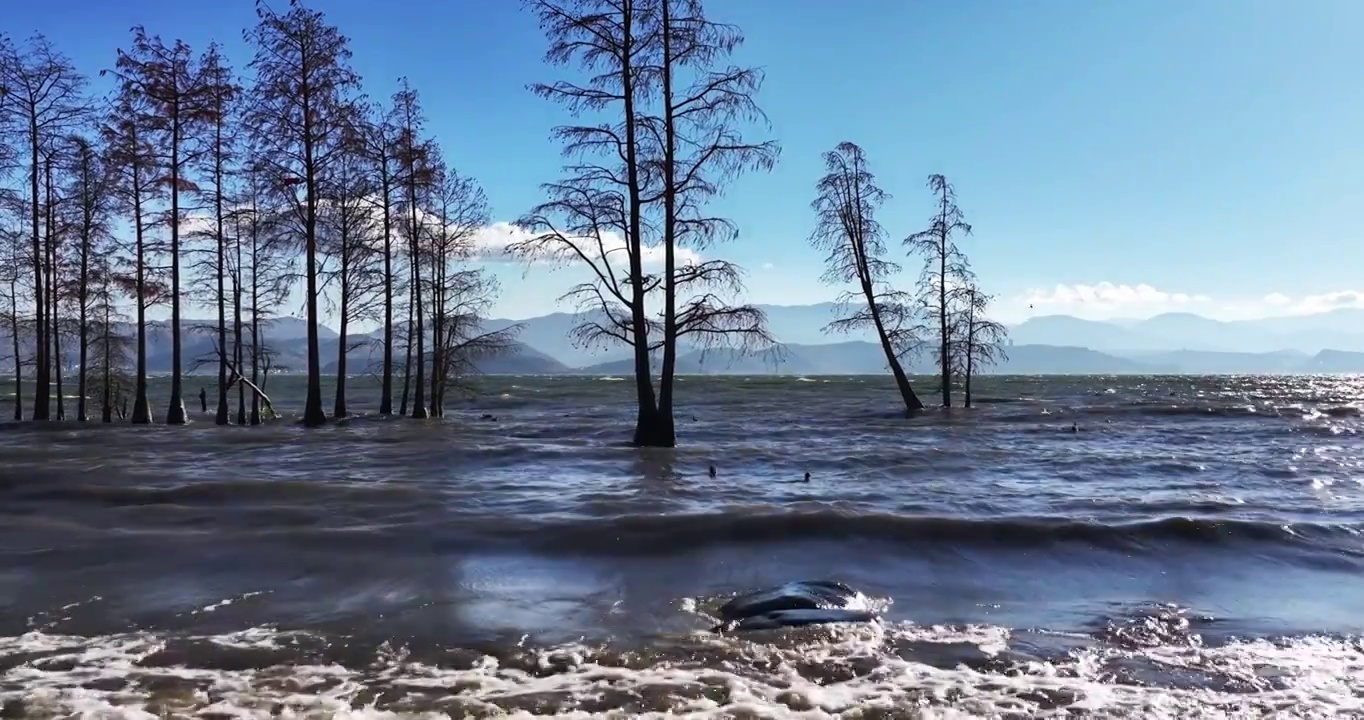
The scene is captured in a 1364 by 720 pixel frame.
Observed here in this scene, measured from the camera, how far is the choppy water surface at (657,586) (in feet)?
17.8

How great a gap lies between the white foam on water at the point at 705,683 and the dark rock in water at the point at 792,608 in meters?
0.37

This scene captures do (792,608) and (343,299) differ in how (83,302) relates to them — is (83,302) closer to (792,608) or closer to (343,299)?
(343,299)

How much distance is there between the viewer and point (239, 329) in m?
30.4

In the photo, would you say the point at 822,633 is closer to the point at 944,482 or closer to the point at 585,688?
the point at 585,688

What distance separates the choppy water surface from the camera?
17.8 feet

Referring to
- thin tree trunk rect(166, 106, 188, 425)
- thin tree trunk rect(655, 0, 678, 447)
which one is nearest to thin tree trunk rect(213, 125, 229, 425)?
thin tree trunk rect(166, 106, 188, 425)

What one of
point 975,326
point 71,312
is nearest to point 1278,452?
point 975,326

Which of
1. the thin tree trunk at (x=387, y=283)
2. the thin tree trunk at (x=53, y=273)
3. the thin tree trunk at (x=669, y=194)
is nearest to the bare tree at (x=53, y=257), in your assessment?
the thin tree trunk at (x=53, y=273)

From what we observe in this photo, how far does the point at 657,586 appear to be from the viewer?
8164 millimetres

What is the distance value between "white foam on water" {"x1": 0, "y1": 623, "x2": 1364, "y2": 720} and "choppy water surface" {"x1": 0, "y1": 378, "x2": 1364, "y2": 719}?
27 mm

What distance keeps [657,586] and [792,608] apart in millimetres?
1597

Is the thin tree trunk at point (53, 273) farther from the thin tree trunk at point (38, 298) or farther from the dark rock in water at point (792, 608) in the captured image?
the dark rock in water at point (792, 608)

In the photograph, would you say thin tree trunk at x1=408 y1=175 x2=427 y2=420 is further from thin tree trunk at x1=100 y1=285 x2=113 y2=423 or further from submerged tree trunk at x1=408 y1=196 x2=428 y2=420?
thin tree trunk at x1=100 y1=285 x2=113 y2=423

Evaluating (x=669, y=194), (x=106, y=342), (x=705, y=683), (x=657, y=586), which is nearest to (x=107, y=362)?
(x=106, y=342)
